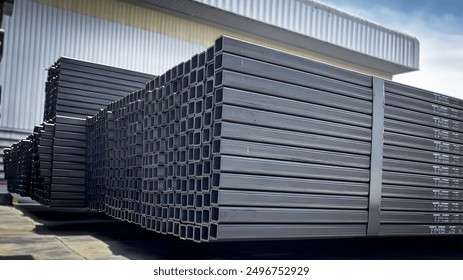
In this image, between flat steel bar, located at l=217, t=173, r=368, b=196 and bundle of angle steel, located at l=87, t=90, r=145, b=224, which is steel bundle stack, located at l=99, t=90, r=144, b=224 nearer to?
bundle of angle steel, located at l=87, t=90, r=145, b=224

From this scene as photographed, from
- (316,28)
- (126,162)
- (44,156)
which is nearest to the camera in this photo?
(126,162)

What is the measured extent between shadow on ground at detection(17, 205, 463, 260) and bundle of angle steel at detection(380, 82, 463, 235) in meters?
0.44

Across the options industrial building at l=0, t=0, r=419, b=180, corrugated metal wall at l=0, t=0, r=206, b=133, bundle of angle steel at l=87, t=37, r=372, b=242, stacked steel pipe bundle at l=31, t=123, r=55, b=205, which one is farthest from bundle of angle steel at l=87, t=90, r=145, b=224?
industrial building at l=0, t=0, r=419, b=180

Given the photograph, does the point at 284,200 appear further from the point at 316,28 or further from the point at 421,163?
the point at 316,28

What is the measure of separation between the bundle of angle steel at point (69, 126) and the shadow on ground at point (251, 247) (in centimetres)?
165

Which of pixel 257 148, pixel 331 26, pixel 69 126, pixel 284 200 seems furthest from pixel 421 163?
pixel 331 26

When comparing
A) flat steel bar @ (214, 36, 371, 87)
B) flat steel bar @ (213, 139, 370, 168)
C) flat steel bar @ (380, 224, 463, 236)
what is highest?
flat steel bar @ (214, 36, 371, 87)

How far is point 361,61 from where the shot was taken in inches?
864

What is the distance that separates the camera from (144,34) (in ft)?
53.5

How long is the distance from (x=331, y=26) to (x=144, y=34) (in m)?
9.04

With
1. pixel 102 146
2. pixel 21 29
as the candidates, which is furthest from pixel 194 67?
pixel 21 29

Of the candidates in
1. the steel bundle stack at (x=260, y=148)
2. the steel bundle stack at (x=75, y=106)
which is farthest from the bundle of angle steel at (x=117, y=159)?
the steel bundle stack at (x=260, y=148)

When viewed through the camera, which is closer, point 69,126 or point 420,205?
point 420,205

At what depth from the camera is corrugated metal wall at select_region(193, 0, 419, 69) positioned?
17.2m
